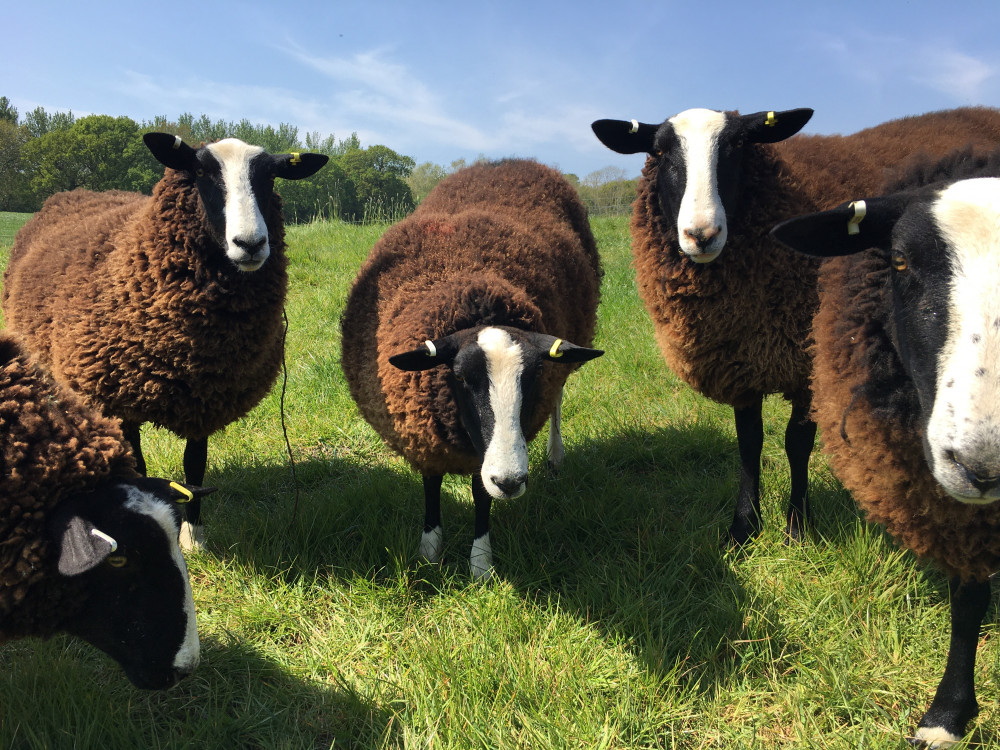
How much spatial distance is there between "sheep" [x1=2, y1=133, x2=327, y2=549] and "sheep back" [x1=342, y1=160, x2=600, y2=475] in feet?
2.20

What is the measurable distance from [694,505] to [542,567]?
1.13 m

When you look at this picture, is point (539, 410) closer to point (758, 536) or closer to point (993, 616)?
point (758, 536)

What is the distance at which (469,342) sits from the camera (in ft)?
10.2

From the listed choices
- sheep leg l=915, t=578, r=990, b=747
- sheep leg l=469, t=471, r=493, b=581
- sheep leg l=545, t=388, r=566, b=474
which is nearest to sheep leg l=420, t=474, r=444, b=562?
sheep leg l=469, t=471, r=493, b=581

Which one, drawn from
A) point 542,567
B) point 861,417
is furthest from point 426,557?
point 861,417

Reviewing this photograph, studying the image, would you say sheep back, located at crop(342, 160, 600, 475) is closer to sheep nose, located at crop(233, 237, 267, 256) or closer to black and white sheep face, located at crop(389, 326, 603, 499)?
black and white sheep face, located at crop(389, 326, 603, 499)

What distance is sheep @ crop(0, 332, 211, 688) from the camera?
83.0 inches

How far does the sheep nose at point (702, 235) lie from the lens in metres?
3.10

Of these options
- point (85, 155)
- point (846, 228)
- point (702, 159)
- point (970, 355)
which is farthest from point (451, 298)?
point (85, 155)

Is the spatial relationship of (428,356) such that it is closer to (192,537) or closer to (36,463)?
(36,463)

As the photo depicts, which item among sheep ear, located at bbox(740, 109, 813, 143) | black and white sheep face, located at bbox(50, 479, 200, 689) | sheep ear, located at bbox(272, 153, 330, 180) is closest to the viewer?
black and white sheep face, located at bbox(50, 479, 200, 689)

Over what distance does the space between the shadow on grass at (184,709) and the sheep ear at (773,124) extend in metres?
3.46

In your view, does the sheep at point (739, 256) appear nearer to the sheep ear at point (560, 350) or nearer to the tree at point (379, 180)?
the sheep ear at point (560, 350)

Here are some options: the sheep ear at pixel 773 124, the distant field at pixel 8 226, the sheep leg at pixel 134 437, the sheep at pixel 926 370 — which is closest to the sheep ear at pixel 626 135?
the sheep ear at pixel 773 124
